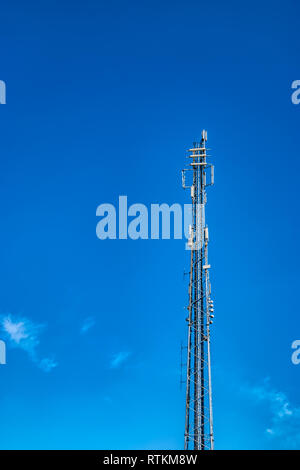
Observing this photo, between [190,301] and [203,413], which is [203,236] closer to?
[190,301]
